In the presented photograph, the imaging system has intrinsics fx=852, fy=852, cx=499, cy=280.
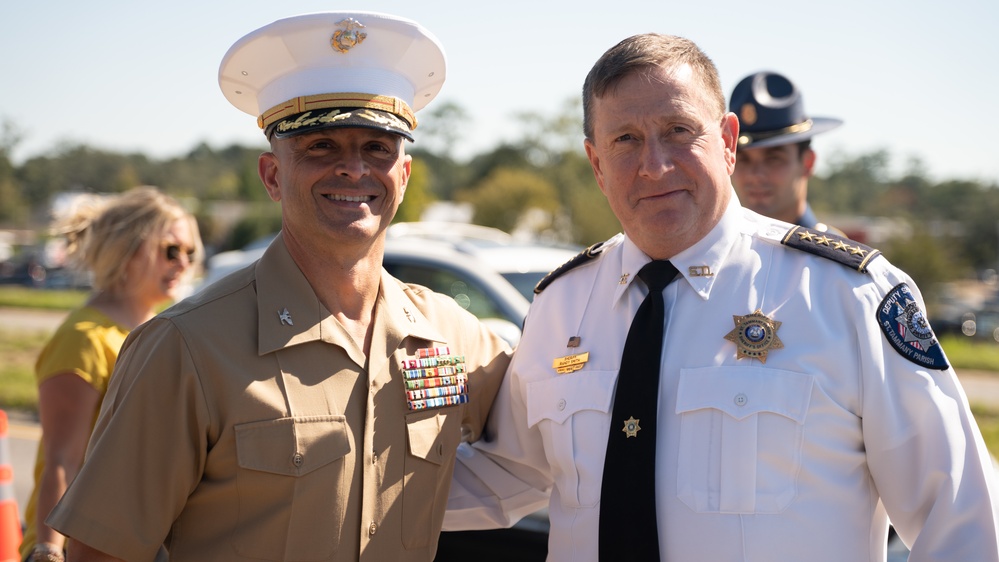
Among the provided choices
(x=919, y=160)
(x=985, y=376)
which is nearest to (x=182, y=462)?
(x=985, y=376)

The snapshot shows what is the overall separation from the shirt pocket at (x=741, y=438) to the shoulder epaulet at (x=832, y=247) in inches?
13.2

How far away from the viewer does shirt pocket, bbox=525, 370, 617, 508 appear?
226cm

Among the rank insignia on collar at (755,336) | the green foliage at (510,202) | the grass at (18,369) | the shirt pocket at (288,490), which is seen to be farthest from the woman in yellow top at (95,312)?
the green foliage at (510,202)

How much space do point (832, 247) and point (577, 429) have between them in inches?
32.7

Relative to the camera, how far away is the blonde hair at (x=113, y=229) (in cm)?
336

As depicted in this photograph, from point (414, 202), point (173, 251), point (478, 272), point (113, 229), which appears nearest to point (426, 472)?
point (173, 251)

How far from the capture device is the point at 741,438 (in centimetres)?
207

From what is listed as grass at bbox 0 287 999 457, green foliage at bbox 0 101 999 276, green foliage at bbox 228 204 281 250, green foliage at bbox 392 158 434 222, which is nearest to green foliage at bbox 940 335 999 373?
grass at bbox 0 287 999 457

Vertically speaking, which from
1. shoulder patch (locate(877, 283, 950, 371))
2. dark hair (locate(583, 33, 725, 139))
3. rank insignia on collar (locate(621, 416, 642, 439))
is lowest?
rank insignia on collar (locate(621, 416, 642, 439))

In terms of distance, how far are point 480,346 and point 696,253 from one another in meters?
0.80

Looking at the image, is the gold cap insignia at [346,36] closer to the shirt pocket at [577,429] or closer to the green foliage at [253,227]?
the shirt pocket at [577,429]

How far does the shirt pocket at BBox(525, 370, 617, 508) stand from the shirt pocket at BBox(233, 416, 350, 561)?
60cm

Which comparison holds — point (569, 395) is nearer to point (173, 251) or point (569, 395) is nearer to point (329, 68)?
point (329, 68)

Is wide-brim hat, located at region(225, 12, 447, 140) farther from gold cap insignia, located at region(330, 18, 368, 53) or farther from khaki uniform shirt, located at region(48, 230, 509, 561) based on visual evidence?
khaki uniform shirt, located at region(48, 230, 509, 561)
